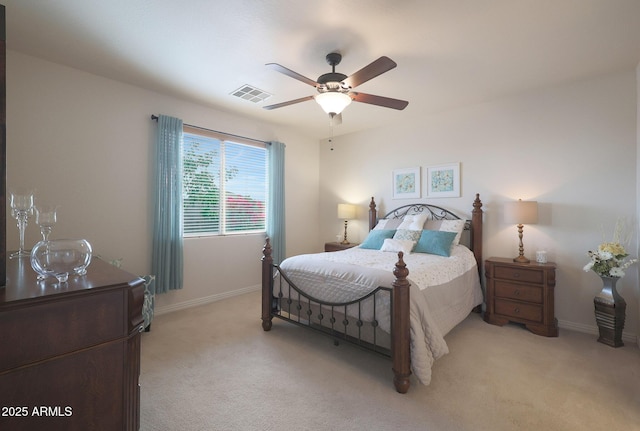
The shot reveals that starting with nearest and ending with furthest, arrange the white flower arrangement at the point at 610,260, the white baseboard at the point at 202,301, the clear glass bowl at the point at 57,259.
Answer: the clear glass bowl at the point at 57,259 → the white flower arrangement at the point at 610,260 → the white baseboard at the point at 202,301

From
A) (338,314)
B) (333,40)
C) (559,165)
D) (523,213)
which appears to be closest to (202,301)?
(338,314)

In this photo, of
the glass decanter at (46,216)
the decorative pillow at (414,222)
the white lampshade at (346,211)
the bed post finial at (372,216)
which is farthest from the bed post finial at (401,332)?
the white lampshade at (346,211)

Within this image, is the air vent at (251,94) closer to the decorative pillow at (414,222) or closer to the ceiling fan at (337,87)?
the ceiling fan at (337,87)

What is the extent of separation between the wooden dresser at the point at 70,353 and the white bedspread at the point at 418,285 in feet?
5.65

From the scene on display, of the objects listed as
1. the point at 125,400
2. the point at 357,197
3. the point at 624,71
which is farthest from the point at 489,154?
the point at 125,400

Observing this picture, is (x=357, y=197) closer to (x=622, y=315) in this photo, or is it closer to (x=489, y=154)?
(x=489, y=154)

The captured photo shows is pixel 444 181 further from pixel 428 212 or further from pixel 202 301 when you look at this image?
pixel 202 301

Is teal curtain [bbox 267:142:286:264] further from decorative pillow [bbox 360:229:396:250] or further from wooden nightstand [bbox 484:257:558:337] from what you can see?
wooden nightstand [bbox 484:257:558:337]

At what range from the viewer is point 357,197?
5160 millimetres

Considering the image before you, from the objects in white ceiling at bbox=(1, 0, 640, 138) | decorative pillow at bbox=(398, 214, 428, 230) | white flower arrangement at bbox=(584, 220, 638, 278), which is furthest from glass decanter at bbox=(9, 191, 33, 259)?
white flower arrangement at bbox=(584, 220, 638, 278)

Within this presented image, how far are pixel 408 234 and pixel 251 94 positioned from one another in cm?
268

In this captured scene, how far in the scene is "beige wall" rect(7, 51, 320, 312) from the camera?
8.99 ft

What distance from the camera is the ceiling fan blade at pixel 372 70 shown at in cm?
200

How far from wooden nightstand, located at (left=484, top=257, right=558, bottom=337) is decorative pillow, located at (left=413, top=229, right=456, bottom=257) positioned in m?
0.50
